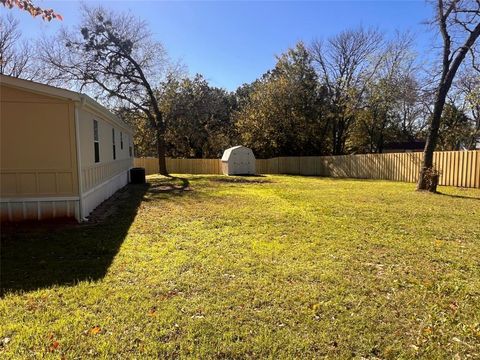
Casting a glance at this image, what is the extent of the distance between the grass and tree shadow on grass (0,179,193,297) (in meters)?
0.03

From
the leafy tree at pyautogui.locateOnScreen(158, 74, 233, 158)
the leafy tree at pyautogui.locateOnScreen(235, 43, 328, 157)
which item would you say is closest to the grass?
the leafy tree at pyautogui.locateOnScreen(158, 74, 233, 158)

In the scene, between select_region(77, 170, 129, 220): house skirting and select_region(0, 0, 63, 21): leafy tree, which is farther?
select_region(77, 170, 129, 220): house skirting

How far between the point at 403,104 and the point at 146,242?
28722mm

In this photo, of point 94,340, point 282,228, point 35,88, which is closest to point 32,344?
point 94,340

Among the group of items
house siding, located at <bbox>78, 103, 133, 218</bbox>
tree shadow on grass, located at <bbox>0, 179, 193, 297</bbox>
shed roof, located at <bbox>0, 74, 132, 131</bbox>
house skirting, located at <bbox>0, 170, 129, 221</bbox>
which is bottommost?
tree shadow on grass, located at <bbox>0, 179, 193, 297</bbox>

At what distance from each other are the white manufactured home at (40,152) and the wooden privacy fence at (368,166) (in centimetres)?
1449

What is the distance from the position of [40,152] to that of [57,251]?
2.89m

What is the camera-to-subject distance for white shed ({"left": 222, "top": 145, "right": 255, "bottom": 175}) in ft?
81.7

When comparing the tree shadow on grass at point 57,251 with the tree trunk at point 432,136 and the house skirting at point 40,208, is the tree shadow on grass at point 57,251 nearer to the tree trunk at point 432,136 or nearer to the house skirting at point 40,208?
the house skirting at point 40,208

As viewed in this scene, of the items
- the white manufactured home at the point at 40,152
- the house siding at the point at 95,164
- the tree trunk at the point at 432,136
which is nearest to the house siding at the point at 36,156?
the white manufactured home at the point at 40,152

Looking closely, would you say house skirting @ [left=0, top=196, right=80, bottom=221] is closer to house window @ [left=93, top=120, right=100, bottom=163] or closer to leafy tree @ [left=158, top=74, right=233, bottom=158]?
house window @ [left=93, top=120, right=100, bottom=163]

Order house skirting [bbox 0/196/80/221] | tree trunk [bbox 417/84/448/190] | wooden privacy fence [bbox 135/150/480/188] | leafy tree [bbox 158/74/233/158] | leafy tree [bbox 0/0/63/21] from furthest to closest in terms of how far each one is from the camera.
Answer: leafy tree [bbox 158/74/233/158] < wooden privacy fence [bbox 135/150/480/188] < tree trunk [bbox 417/84/448/190] < house skirting [bbox 0/196/80/221] < leafy tree [bbox 0/0/63/21]

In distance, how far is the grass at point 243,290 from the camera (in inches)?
113

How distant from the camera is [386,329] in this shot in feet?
10.2
